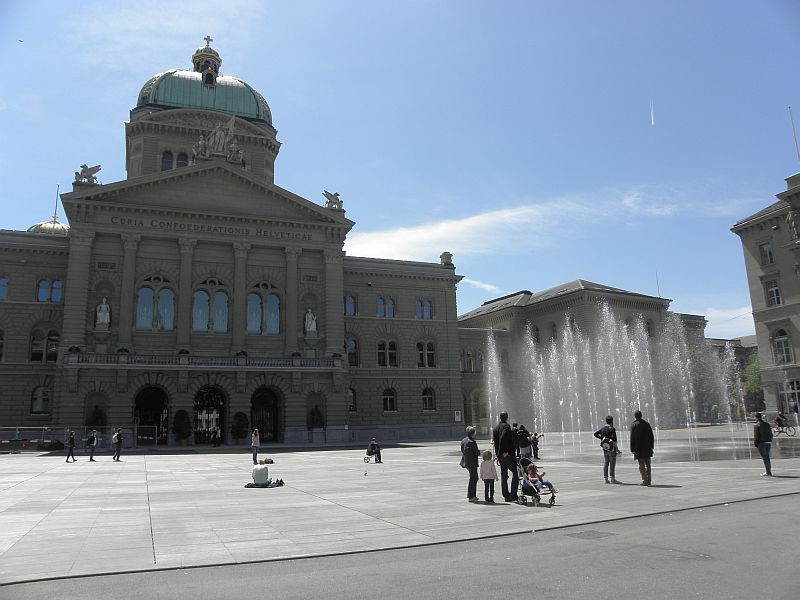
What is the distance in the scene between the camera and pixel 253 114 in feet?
217

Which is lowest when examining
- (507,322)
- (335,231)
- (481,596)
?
(481,596)

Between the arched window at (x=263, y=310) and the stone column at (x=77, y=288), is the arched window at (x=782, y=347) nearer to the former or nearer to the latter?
the arched window at (x=263, y=310)

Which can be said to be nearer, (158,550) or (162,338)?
(158,550)

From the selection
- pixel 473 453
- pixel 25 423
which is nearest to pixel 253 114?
pixel 25 423

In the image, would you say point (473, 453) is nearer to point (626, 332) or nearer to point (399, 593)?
point (399, 593)

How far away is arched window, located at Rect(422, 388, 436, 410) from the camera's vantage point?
60.9 m

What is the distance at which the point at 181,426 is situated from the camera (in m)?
46.1

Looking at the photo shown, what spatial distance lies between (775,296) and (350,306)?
1525 inches

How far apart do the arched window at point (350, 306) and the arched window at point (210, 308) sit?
40.9 ft

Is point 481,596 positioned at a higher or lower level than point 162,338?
lower

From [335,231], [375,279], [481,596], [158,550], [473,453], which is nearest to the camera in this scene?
[481,596]

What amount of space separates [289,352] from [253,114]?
29.1m

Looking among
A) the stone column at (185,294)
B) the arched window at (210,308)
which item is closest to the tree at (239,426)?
the stone column at (185,294)

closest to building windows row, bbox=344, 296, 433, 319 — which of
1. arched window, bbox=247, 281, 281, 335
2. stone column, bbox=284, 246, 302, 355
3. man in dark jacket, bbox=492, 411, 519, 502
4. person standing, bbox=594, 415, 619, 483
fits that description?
stone column, bbox=284, 246, 302, 355
